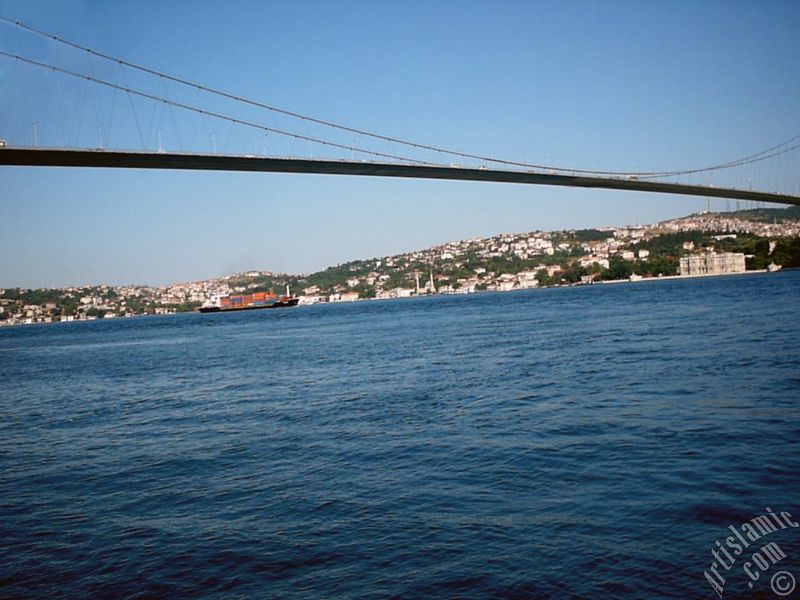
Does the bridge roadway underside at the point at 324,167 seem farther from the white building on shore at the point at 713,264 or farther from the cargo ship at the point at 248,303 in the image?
the cargo ship at the point at 248,303

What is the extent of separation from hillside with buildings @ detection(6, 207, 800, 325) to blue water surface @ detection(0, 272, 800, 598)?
7436cm

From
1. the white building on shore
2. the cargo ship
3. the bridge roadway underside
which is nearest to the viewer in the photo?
the bridge roadway underside

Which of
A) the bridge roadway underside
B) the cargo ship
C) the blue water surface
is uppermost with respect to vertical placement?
the bridge roadway underside

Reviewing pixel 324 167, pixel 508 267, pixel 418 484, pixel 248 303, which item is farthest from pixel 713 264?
pixel 418 484

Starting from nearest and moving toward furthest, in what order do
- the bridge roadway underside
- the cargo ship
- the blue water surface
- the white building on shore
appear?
the blue water surface < the bridge roadway underside < the white building on shore < the cargo ship

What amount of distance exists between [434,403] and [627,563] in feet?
19.1

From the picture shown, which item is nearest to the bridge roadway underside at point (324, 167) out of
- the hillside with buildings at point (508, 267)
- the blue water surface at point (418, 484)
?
the blue water surface at point (418, 484)

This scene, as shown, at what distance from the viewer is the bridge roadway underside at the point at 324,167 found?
2294cm

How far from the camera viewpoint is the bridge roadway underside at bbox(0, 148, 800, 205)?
2294cm

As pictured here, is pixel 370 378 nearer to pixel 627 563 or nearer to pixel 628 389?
pixel 628 389

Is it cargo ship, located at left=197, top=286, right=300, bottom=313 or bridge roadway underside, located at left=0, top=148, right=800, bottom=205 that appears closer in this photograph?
bridge roadway underside, located at left=0, top=148, right=800, bottom=205

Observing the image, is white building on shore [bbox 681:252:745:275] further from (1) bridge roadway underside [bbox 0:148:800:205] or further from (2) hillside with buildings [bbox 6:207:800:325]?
(1) bridge roadway underside [bbox 0:148:800:205]

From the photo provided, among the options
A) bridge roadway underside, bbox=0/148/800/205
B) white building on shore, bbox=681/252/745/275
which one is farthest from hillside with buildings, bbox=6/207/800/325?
bridge roadway underside, bbox=0/148/800/205

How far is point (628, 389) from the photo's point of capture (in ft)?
30.0
